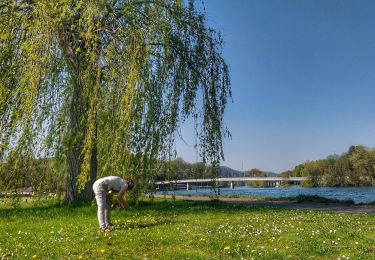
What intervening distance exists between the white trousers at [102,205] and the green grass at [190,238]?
0.90 feet

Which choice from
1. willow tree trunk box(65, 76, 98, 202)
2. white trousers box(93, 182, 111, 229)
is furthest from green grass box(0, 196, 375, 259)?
willow tree trunk box(65, 76, 98, 202)

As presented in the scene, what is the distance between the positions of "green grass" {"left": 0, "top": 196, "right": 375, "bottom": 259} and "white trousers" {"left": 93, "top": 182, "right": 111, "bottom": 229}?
0.90 feet

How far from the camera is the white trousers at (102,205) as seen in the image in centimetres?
1004

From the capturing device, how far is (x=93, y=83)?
13.2m

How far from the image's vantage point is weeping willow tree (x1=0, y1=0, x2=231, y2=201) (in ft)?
40.4

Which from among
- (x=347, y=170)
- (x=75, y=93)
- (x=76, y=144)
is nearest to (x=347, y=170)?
(x=347, y=170)

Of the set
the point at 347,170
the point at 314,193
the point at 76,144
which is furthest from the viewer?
the point at 347,170

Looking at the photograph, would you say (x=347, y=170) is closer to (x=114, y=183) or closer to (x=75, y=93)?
(x=75, y=93)

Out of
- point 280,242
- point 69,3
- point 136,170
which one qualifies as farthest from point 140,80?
point 280,242

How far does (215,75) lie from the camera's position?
16828mm

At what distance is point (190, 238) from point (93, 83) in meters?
6.43

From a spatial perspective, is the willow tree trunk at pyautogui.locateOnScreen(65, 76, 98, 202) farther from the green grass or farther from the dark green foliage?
the dark green foliage

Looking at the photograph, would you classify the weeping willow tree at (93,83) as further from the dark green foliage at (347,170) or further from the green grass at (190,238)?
the dark green foliage at (347,170)

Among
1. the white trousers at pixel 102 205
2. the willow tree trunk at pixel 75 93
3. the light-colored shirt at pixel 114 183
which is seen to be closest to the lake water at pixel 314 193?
the willow tree trunk at pixel 75 93
